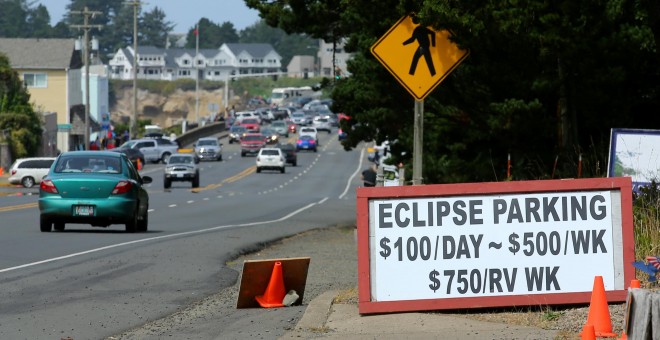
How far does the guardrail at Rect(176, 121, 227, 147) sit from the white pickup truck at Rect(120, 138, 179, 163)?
43.4ft

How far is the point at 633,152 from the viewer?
16328mm

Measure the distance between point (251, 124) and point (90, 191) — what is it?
9066 cm

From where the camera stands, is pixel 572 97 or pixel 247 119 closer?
pixel 572 97

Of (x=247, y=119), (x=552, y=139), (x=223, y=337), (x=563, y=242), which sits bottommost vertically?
(x=223, y=337)

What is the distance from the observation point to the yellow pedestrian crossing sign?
536 inches

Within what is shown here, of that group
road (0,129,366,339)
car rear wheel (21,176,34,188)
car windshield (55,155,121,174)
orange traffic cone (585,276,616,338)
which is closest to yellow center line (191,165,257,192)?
car rear wheel (21,176,34,188)

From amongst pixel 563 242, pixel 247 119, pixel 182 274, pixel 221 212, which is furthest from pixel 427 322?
pixel 247 119

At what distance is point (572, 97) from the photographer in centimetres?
2134

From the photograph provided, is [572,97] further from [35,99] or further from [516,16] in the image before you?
[35,99]

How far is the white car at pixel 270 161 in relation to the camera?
75938mm

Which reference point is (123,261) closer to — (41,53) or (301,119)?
(41,53)

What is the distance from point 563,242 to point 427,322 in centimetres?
140

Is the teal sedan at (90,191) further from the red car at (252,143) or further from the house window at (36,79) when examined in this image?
the house window at (36,79)

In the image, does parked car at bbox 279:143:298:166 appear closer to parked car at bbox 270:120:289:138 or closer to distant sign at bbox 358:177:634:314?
parked car at bbox 270:120:289:138
